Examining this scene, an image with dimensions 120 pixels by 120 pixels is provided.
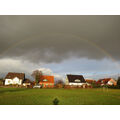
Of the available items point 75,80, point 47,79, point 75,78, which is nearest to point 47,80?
point 47,79

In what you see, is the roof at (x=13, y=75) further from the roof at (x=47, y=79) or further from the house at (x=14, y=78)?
the roof at (x=47, y=79)

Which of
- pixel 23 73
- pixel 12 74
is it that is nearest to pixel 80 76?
pixel 23 73

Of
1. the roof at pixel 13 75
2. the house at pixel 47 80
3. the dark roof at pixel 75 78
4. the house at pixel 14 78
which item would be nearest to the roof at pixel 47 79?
the house at pixel 47 80

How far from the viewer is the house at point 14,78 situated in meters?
49.2

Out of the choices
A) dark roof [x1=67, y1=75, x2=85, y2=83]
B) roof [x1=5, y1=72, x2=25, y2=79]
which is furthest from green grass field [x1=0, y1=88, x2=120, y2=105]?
dark roof [x1=67, y1=75, x2=85, y2=83]

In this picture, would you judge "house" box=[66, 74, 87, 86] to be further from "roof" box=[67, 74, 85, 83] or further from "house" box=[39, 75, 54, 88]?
"house" box=[39, 75, 54, 88]

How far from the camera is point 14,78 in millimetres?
49969

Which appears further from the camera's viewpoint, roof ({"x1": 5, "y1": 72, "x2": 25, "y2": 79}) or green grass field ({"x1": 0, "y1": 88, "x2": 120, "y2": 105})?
roof ({"x1": 5, "y1": 72, "x2": 25, "y2": 79})

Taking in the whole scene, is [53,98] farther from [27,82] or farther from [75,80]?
[75,80]

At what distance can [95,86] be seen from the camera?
127 ft

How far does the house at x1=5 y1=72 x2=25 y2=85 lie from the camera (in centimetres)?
4923
